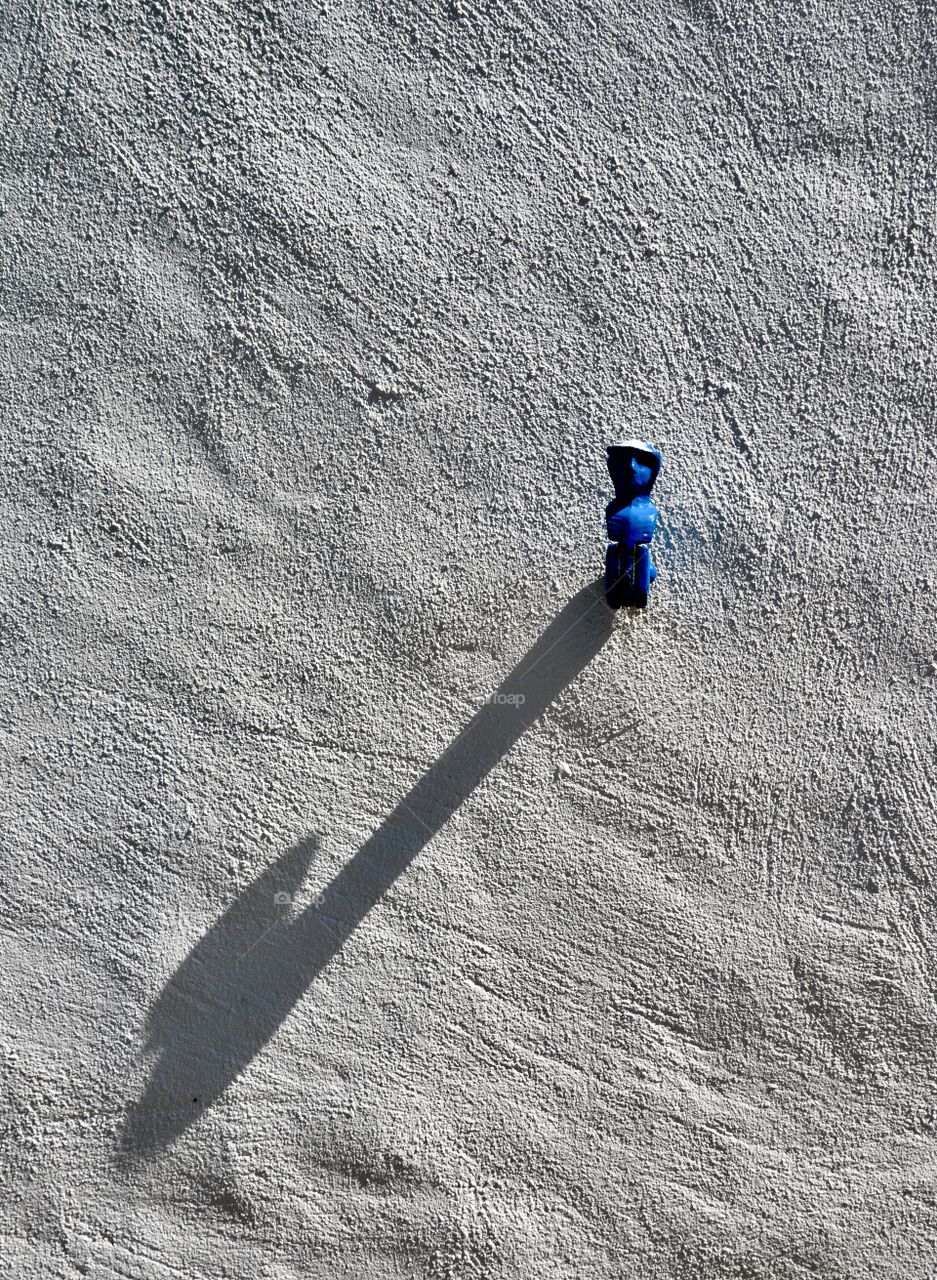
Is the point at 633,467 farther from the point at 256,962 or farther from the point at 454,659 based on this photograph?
the point at 256,962

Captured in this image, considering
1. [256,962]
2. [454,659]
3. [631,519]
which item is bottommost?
[256,962]

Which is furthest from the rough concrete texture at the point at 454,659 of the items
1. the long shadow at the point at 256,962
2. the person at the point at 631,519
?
the person at the point at 631,519

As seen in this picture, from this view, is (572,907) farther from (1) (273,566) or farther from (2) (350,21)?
(2) (350,21)

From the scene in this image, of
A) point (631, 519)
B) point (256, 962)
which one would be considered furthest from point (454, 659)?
point (256, 962)

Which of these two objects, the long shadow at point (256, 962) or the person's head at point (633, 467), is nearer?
the person's head at point (633, 467)

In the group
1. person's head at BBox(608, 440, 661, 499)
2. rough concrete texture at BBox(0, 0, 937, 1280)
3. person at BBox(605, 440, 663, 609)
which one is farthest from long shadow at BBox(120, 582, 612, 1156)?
person's head at BBox(608, 440, 661, 499)

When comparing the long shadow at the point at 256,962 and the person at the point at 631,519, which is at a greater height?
the person at the point at 631,519

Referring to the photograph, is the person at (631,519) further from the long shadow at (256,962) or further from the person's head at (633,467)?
the long shadow at (256,962)
